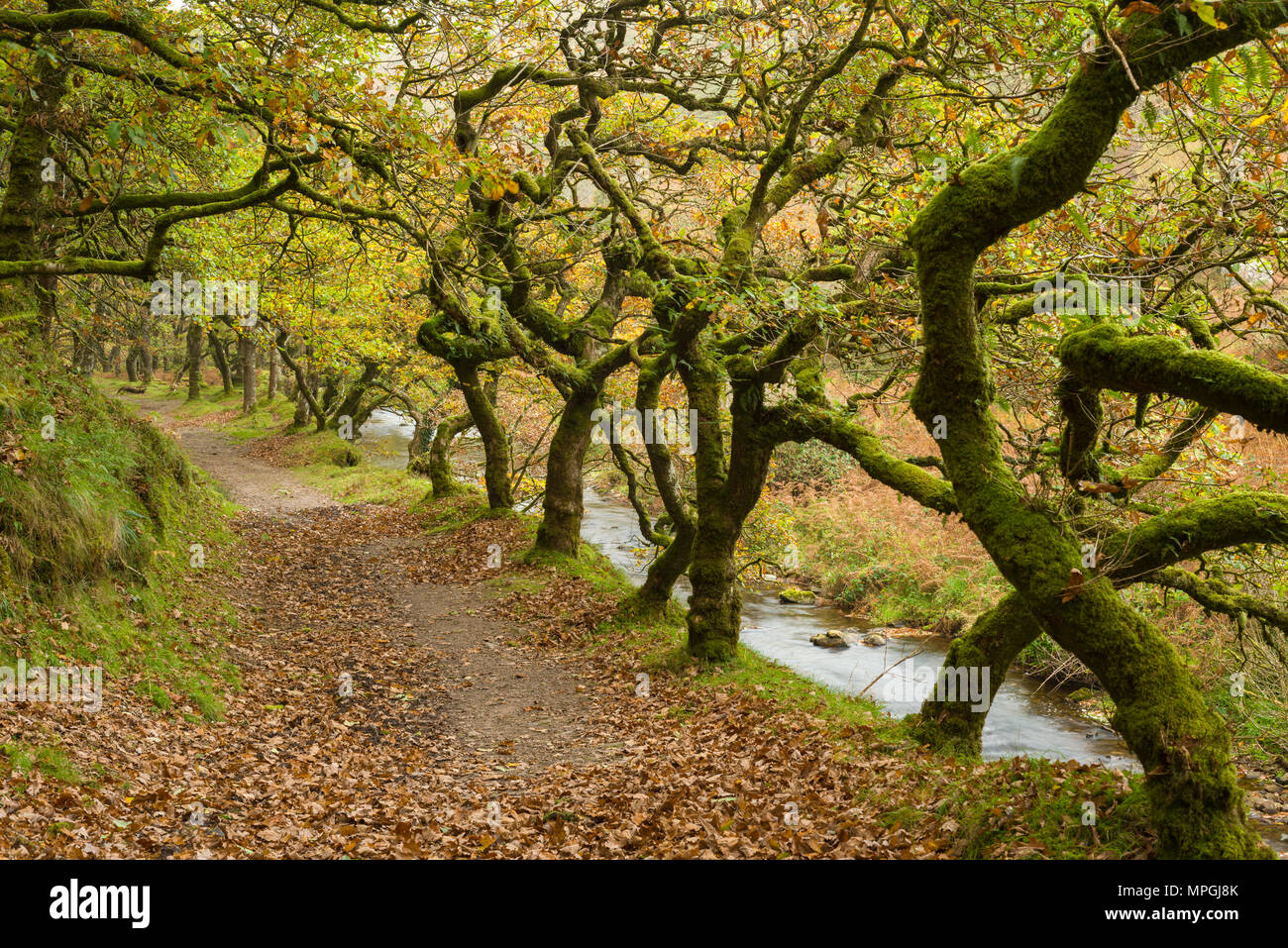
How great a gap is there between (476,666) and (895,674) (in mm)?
8577

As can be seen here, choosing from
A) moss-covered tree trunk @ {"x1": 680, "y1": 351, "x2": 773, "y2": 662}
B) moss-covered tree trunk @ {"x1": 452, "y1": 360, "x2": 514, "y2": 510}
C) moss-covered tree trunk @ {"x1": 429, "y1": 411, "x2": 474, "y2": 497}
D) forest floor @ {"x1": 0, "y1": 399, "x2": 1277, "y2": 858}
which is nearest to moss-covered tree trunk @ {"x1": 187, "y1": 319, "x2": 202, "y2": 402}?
moss-covered tree trunk @ {"x1": 429, "y1": 411, "x2": 474, "y2": 497}

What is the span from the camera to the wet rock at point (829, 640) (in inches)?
741

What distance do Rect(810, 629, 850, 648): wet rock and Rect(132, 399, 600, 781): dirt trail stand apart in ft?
24.8

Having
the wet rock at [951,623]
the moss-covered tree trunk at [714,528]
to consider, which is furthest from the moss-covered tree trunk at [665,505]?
the wet rock at [951,623]

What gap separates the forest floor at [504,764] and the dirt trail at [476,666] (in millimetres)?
47

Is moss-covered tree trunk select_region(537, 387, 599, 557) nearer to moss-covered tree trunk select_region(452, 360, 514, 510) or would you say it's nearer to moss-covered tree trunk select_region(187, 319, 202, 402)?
moss-covered tree trunk select_region(452, 360, 514, 510)

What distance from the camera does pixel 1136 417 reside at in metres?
5.42

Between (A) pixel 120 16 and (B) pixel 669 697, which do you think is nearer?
(A) pixel 120 16

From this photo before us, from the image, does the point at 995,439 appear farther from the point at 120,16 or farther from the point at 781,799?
the point at 120,16

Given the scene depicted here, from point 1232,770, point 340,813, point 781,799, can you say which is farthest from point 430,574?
point 1232,770

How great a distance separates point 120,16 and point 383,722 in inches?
299

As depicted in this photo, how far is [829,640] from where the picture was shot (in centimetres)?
1892

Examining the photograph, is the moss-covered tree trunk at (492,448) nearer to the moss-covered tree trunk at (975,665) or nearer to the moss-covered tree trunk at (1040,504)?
the moss-covered tree trunk at (975,665)
